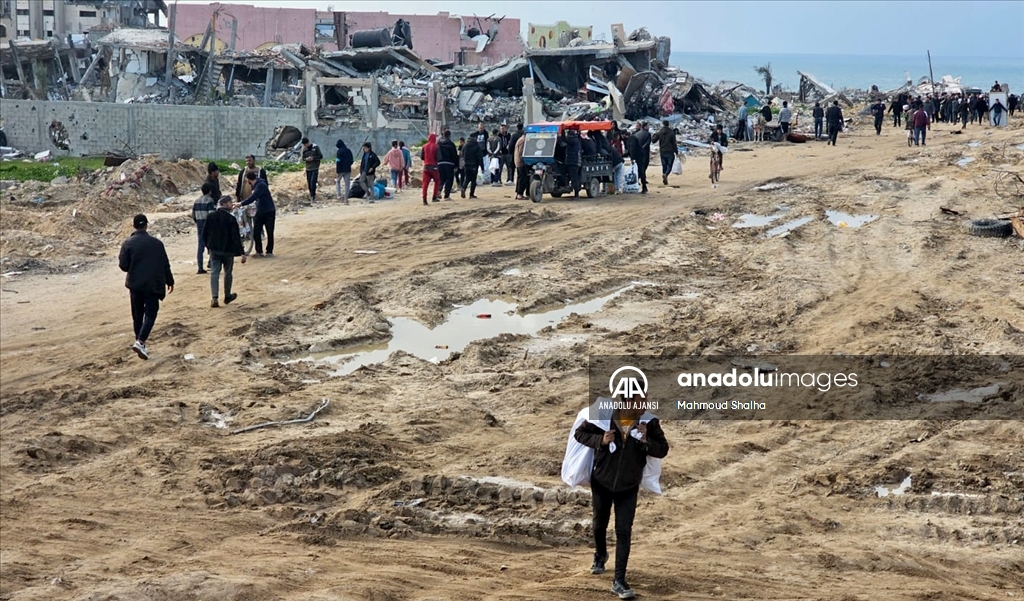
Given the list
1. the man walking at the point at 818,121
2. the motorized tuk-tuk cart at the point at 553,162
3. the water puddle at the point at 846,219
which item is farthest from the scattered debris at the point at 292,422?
the man walking at the point at 818,121

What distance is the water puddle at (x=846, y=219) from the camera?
68.2ft

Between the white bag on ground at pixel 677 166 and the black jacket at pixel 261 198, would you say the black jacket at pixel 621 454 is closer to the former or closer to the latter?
the black jacket at pixel 261 198

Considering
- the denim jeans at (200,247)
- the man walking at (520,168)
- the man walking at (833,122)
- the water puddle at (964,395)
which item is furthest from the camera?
the man walking at (833,122)

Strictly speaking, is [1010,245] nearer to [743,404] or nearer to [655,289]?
[655,289]

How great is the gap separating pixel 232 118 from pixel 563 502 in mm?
31914

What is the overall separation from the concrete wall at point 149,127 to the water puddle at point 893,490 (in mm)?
31091

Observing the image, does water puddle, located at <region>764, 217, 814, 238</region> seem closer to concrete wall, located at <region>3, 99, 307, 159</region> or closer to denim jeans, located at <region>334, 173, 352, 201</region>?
denim jeans, located at <region>334, 173, 352, 201</region>

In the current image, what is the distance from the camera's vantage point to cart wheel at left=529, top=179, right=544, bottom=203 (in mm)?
23203

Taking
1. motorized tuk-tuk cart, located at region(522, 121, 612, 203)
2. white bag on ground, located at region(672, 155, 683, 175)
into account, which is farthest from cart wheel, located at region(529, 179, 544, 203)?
white bag on ground, located at region(672, 155, 683, 175)

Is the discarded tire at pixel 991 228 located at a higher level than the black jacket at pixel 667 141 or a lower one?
lower

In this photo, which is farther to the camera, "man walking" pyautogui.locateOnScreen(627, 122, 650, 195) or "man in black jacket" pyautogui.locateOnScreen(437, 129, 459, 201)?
"man walking" pyautogui.locateOnScreen(627, 122, 650, 195)

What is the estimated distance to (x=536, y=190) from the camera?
23219 millimetres

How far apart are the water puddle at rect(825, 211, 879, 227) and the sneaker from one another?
48.4 feet

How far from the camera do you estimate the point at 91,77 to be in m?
55.1
